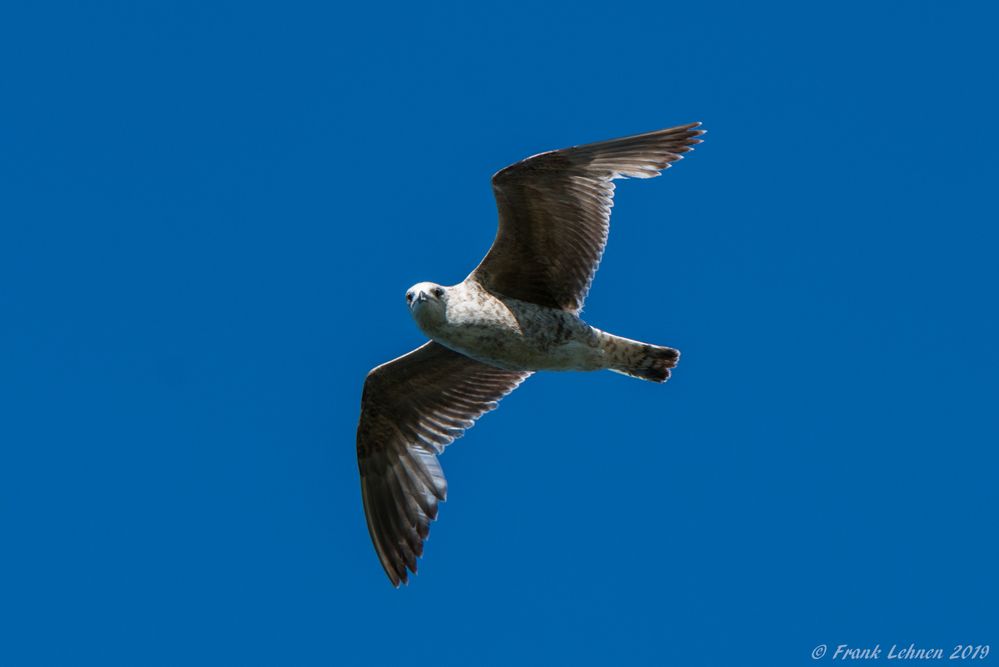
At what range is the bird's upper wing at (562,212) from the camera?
11078mm

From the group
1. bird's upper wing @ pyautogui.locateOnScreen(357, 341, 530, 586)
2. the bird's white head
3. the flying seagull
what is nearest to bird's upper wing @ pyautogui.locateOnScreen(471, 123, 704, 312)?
the flying seagull

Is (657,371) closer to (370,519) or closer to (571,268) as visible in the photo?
(571,268)

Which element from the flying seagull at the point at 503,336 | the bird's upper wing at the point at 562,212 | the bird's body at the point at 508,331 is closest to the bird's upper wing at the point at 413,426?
the flying seagull at the point at 503,336

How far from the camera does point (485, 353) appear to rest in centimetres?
1132

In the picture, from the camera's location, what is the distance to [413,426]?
12539mm

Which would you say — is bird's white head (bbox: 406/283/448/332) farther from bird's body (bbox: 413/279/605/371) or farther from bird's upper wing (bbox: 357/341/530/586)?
bird's upper wing (bbox: 357/341/530/586)

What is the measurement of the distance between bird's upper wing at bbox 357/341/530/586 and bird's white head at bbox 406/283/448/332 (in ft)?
3.92

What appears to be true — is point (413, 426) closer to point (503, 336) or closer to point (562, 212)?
point (503, 336)

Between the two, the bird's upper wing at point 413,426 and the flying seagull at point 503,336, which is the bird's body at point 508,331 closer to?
the flying seagull at point 503,336

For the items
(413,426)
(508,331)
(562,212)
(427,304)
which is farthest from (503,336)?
(413,426)

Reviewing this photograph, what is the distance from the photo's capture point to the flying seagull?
1112cm

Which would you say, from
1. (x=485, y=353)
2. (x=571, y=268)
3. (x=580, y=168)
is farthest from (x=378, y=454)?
(x=580, y=168)

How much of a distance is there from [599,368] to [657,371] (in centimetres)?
54

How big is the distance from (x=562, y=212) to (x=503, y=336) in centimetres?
120
